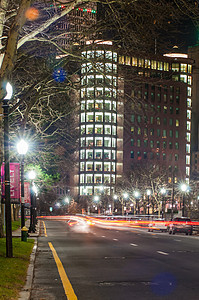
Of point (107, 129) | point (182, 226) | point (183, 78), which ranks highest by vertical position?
point (183, 78)

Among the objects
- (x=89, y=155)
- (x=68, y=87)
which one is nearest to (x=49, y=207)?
(x=89, y=155)

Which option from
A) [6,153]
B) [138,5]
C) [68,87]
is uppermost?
[138,5]

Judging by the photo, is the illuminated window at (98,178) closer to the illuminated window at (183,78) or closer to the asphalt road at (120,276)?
the illuminated window at (183,78)

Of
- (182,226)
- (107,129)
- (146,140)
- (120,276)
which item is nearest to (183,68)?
(146,140)

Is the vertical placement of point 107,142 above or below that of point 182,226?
above

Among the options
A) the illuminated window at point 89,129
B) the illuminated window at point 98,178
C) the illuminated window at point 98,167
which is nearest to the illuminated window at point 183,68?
the illuminated window at point 89,129

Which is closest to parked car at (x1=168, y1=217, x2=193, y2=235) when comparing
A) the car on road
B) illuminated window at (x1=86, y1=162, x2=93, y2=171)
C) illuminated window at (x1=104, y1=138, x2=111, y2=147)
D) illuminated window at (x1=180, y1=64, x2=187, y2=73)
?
the car on road

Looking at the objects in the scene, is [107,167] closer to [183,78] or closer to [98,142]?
[98,142]

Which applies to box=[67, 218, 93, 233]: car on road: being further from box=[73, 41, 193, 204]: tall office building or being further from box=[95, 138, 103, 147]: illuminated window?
box=[95, 138, 103, 147]: illuminated window

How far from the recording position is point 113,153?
574 ft

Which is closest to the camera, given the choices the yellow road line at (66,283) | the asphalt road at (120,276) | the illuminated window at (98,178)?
the yellow road line at (66,283)

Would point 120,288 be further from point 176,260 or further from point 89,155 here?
point 89,155

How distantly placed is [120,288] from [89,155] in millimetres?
163324

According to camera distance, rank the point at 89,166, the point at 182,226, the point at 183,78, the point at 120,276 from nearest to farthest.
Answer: the point at 120,276 < the point at 182,226 < the point at 89,166 < the point at 183,78
